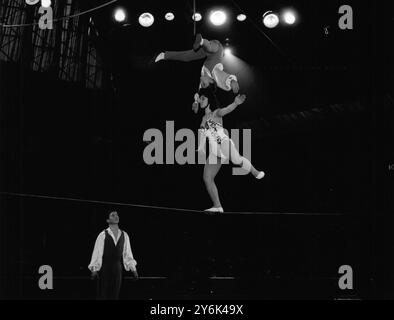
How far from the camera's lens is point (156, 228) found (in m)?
6.52

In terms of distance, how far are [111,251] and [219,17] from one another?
2.34 m

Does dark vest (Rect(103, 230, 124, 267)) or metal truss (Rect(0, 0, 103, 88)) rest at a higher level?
metal truss (Rect(0, 0, 103, 88))

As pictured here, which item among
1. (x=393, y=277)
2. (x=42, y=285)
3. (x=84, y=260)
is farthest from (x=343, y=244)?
(x=42, y=285)

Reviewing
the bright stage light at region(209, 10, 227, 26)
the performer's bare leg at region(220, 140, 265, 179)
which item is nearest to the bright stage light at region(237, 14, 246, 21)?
the bright stage light at region(209, 10, 227, 26)

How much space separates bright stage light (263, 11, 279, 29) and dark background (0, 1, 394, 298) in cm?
8

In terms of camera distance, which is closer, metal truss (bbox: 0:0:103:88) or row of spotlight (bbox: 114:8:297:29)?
row of spotlight (bbox: 114:8:297:29)

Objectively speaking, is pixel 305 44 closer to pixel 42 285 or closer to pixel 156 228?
pixel 156 228

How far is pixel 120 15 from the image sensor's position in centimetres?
632

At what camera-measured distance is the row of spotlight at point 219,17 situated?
20.2ft

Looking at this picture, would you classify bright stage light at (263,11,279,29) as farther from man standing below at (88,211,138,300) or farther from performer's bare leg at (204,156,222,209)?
man standing below at (88,211,138,300)

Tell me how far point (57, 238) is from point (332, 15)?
3.32 meters

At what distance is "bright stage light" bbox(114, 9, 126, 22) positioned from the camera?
20.7 ft

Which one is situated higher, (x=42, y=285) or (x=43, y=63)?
(x=43, y=63)
